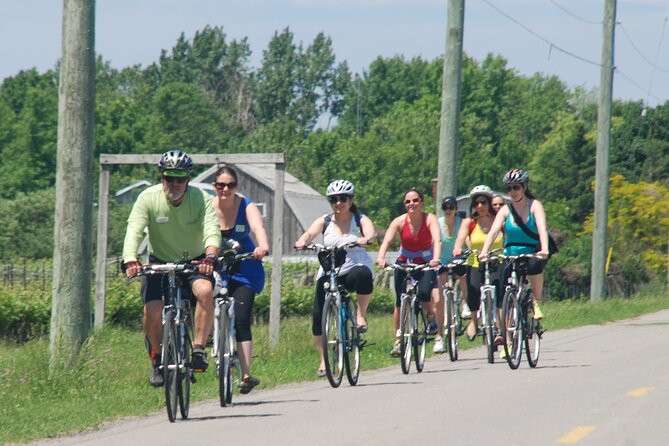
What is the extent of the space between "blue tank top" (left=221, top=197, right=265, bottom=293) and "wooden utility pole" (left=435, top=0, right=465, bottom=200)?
925 cm

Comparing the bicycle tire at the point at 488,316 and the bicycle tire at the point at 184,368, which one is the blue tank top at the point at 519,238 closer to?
the bicycle tire at the point at 488,316

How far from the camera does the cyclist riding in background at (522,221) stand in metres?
14.0

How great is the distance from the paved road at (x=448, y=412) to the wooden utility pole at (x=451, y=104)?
639 cm

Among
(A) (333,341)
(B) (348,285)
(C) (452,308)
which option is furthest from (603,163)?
(A) (333,341)

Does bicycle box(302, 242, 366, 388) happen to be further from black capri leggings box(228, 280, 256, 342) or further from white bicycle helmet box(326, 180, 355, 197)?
black capri leggings box(228, 280, 256, 342)

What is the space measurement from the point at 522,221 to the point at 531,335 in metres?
1.18

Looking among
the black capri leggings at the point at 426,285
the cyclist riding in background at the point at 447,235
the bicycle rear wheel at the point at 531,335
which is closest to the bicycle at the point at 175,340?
the bicycle rear wheel at the point at 531,335

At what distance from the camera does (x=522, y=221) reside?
14.1 metres

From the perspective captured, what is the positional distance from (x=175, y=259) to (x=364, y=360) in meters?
5.60

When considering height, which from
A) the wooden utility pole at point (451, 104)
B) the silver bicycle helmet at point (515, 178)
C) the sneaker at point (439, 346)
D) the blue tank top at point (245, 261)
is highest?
the wooden utility pole at point (451, 104)

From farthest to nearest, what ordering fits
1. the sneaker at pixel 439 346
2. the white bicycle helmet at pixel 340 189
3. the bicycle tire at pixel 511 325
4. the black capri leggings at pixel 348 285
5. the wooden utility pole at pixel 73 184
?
the sneaker at pixel 439 346 < the bicycle tire at pixel 511 325 < the white bicycle helmet at pixel 340 189 < the black capri leggings at pixel 348 285 < the wooden utility pole at pixel 73 184

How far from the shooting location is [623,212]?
6181cm

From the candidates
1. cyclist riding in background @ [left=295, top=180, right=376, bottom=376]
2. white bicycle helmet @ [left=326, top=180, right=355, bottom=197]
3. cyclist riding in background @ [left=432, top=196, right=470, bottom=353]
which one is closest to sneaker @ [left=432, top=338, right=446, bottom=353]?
cyclist riding in background @ [left=432, top=196, right=470, bottom=353]

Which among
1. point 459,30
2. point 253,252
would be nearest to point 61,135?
point 253,252
